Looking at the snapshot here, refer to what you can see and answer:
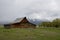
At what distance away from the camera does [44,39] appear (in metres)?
21.3

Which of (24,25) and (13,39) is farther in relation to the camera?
(24,25)

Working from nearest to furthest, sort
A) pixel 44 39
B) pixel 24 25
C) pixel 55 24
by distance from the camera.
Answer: pixel 44 39
pixel 24 25
pixel 55 24

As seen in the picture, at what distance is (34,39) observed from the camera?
21.0m

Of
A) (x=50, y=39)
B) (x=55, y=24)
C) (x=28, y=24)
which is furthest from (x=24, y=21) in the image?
(x=50, y=39)

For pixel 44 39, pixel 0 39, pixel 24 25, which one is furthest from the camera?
pixel 24 25

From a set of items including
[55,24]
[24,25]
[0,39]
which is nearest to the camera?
[0,39]

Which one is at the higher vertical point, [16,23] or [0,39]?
[16,23]

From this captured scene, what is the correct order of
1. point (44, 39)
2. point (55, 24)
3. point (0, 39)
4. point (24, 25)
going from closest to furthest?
point (0, 39) → point (44, 39) → point (24, 25) → point (55, 24)

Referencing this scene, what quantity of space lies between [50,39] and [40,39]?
161 centimetres

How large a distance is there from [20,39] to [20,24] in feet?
103

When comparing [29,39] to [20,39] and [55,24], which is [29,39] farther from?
[55,24]

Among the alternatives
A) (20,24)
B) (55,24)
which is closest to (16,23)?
(20,24)

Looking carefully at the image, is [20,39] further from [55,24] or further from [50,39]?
[55,24]

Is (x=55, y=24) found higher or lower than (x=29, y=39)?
higher
